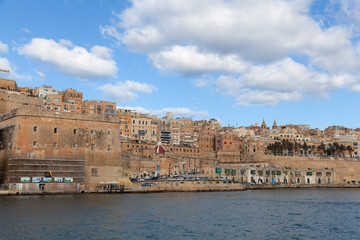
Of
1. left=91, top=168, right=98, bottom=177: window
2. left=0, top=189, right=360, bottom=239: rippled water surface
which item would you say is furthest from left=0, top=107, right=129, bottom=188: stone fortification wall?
left=0, top=189, right=360, bottom=239: rippled water surface

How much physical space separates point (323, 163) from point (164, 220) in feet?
280

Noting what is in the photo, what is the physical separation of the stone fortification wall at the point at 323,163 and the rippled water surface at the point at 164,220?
6203 cm

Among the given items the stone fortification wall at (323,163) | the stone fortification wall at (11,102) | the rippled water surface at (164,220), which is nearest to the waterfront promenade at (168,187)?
the rippled water surface at (164,220)

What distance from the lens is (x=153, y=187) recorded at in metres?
58.4

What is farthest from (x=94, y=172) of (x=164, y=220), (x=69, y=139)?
(x=164, y=220)

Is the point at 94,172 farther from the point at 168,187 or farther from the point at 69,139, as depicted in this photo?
the point at 168,187

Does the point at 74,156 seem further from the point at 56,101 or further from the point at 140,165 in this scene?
the point at 56,101

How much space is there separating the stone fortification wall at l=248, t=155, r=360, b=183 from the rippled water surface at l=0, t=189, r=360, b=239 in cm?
6203

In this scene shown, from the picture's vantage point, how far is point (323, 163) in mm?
108625

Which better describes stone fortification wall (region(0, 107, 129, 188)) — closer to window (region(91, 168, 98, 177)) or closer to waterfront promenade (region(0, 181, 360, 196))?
window (region(91, 168, 98, 177))

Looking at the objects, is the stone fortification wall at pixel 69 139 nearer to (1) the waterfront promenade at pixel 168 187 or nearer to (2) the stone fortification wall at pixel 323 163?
(1) the waterfront promenade at pixel 168 187

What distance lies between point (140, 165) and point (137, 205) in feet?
104

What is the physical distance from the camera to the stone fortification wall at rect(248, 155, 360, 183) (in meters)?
106

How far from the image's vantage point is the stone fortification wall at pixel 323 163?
10631 centimetres
